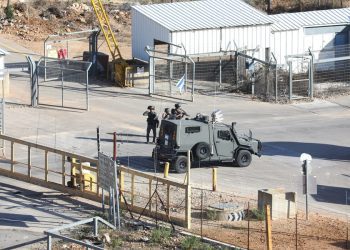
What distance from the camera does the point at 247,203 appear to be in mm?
35000

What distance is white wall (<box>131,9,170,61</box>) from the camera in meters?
54.2

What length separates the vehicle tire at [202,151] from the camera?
39219mm

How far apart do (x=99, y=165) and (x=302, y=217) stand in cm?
607

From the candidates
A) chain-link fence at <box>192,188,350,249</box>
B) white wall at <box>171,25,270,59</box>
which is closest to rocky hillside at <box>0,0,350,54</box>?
white wall at <box>171,25,270,59</box>

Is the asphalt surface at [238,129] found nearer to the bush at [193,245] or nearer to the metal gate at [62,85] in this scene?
the metal gate at [62,85]

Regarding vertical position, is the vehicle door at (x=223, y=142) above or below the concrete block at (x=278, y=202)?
above

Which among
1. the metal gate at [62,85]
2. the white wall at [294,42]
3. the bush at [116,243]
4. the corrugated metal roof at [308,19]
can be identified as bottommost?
the bush at [116,243]

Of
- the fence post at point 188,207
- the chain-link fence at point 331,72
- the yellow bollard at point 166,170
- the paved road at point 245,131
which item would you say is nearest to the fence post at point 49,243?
the fence post at point 188,207

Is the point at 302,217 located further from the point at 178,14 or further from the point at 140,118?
the point at 178,14

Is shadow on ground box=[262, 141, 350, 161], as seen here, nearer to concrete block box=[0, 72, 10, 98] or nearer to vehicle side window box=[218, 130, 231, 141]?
vehicle side window box=[218, 130, 231, 141]

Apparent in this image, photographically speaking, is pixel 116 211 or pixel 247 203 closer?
pixel 116 211

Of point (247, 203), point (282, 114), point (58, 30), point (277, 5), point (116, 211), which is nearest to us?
point (116, 211)

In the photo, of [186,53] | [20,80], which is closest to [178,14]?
[186,53]

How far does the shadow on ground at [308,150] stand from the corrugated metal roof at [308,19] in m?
12.8
